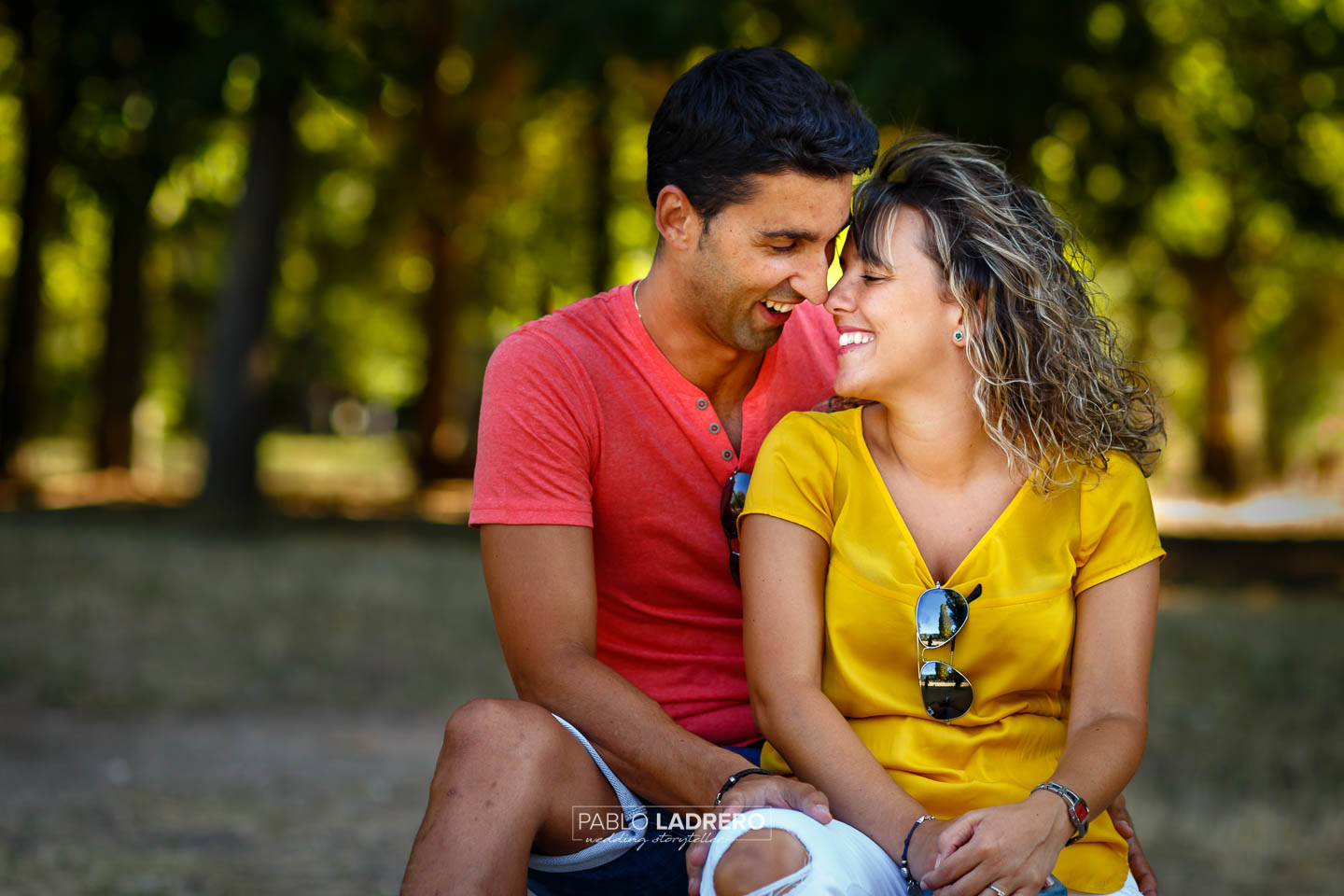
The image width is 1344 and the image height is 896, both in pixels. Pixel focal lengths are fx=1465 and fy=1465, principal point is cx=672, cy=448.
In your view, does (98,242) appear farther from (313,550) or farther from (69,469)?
(313,550)

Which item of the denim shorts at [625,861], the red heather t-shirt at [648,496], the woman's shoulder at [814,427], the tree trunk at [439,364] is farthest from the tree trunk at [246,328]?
the woman's shoulder at [814,427]

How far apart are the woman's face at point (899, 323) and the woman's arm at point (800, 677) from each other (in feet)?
1.08

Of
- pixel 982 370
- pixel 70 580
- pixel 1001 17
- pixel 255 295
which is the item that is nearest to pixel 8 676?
pixel 70 580

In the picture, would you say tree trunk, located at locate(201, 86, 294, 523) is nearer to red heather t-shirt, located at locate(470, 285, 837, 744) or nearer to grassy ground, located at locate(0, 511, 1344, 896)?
grassy ground, located at locate(0, 511, 1344, 896)

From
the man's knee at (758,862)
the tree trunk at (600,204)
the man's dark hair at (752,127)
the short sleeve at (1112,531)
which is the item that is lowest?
the man's knee at (758,862)

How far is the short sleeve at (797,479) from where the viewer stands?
2.74 meters

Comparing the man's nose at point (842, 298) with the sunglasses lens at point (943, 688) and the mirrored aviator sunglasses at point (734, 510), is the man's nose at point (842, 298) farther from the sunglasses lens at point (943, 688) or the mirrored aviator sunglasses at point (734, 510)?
the sunglasses lens at point (943, 688)

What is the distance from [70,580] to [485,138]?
9.94 meters

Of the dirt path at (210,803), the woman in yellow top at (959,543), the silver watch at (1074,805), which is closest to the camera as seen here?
the silver watch at (1074,805)

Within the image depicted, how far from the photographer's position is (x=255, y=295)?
43.1ft

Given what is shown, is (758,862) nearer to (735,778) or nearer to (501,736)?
(735,778)

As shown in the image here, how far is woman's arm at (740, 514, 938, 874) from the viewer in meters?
2.52

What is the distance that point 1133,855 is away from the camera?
9.48 ft

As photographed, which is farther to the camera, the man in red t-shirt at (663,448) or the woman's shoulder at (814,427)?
the woman's shoulder at (814,427)
